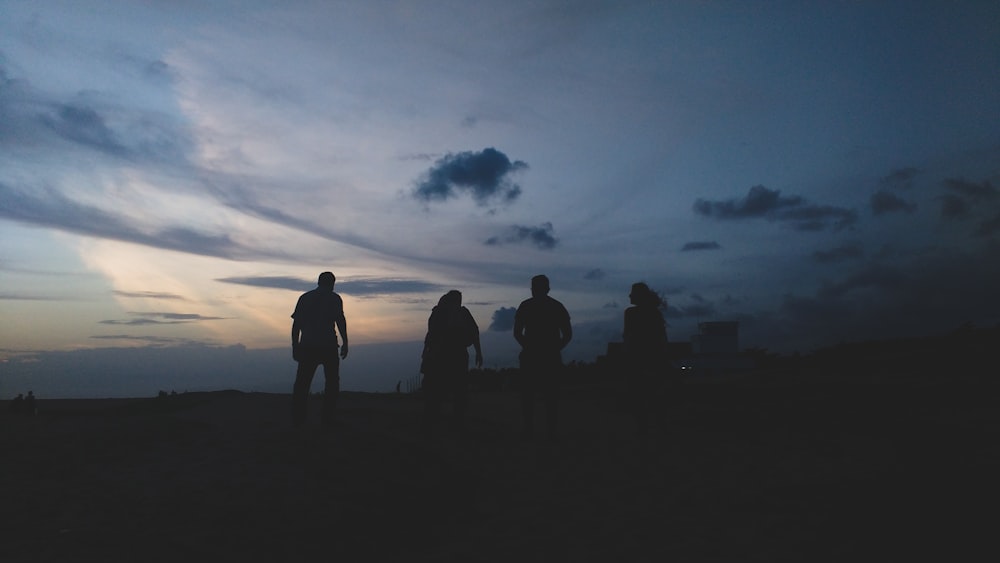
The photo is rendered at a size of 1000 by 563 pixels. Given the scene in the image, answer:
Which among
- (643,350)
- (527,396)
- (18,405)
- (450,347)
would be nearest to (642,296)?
(643,350)

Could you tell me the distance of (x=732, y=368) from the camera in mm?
25812

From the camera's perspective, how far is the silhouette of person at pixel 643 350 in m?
10.5

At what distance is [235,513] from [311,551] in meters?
0.88

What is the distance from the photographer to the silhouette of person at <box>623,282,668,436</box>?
10.5 m

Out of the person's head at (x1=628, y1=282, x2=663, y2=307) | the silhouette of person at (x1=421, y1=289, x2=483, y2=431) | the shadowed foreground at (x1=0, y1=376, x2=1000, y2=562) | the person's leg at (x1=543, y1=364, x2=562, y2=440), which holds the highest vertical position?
the person's head at (x1=628, y1=282, x2=663, y2=307)

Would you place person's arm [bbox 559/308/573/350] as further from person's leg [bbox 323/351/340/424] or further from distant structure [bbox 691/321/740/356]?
distant structure [bbox 691/321/740/356]

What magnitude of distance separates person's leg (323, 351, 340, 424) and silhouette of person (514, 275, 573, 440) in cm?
268

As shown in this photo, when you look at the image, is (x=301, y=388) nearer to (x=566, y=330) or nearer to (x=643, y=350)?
(x=566, y=330)

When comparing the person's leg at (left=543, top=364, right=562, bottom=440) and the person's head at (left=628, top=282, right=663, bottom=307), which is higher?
the person's head at (left=628, top=282, right=663, bottom=307)

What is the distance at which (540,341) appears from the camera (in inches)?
414

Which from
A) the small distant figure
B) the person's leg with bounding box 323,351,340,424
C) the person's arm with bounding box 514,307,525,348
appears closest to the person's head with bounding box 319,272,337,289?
the person's leg with bounding box 323,351,340,424

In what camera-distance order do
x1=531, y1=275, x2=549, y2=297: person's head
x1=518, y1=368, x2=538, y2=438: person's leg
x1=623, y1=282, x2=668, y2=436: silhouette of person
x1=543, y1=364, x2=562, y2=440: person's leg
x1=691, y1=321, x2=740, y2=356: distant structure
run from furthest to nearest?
x1=691, y1=321, x2=740, y2=356: distant structure
x1=531, y1=275, x2=549, y2=297: person's head
x1=623, y1=282, x2=668, y2=436: silhouette of person
x1=518, y1=368, x2=538, y2=438: person's leg
x1=543, y1=364, x2=562, y2=440: person's leg

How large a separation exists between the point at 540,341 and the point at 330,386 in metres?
3.11

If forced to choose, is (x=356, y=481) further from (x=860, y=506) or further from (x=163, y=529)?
(x=860, y=506)
